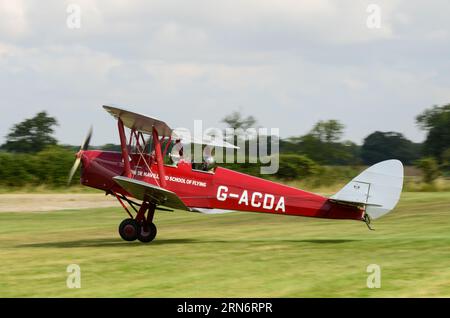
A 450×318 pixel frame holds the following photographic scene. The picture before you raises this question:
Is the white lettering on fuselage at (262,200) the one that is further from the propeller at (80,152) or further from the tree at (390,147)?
the tree at (390,147)

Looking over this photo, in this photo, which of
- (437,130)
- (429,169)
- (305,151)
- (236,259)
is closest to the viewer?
(236,259)

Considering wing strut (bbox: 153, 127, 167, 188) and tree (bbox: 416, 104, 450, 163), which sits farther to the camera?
tree (bbox: 416, 104, 450, 163)

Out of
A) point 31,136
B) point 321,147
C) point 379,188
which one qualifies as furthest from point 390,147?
point 379,188

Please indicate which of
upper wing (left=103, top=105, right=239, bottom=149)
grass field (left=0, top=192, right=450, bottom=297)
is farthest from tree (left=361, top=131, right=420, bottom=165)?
upper wing (left=103, top=105, right=239, bottom=149)

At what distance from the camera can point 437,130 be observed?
95.6 m

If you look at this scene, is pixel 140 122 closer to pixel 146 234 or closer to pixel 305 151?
pixel 146 234

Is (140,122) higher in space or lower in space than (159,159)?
higher

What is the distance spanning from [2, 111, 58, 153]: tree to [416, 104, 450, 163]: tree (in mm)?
49548

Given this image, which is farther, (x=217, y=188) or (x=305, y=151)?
(x=305, y=151)

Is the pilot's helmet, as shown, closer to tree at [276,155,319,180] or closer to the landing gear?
the landing gear

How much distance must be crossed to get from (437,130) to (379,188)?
8322 cm

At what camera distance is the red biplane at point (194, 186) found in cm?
1645

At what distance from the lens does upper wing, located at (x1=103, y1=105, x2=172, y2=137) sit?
623 inches

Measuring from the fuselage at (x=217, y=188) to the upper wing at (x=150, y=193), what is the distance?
16.8 inches
